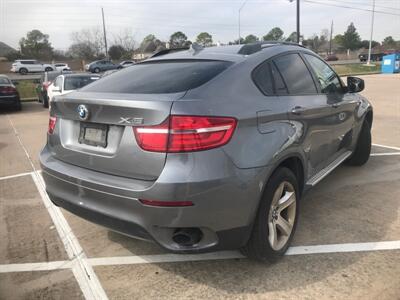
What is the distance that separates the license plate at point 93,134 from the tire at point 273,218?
1.21m

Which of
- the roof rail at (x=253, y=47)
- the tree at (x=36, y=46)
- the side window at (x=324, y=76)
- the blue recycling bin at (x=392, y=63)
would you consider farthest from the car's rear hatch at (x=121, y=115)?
the tree at (x=36, y=46)

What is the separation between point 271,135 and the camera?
2887mm

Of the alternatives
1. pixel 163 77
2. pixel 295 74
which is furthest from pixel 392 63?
pixel 163 77

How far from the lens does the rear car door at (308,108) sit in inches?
133

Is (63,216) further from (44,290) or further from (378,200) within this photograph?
(378,200)

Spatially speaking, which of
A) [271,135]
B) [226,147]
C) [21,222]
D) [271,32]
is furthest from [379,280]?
[271,32]

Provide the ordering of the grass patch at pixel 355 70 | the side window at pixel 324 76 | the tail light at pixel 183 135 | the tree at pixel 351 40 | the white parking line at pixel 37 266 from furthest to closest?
the tree at pixel 351 40 < the grass patch at pixel 355 70 < the side window at pixel 324 76 < the white parking line at pixel 37 266 < the tail light at pixel 183 135

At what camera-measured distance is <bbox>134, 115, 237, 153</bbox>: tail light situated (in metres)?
2.45

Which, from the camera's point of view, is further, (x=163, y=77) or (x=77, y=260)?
(x=77, y=260)

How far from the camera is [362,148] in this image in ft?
18.0

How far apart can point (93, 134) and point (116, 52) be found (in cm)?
7529

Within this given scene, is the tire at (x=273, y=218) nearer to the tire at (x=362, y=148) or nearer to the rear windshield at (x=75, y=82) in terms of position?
the tire at (x=362, y=148)

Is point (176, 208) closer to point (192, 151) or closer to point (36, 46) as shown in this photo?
point (192, 151)

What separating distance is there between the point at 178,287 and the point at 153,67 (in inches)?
72.6
